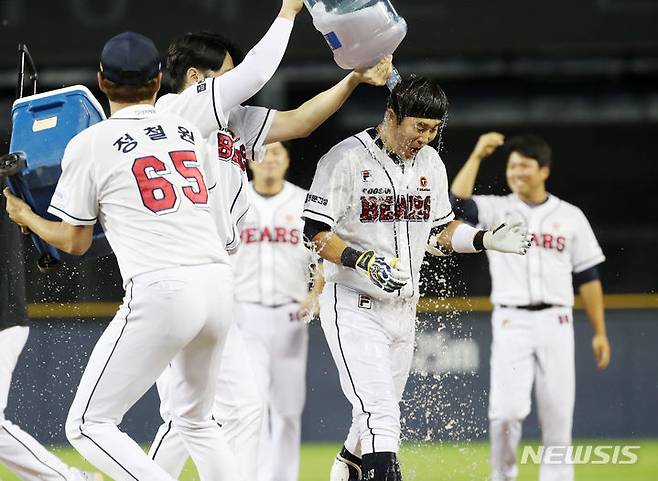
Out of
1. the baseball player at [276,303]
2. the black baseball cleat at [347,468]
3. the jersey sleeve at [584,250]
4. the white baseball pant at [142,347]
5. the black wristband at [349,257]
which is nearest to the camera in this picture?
the white baseball pant at [142,347]

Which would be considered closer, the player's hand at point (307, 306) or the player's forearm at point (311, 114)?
the player's forearm at point (311, 114)

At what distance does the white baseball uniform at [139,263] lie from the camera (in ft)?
Answer: 12.3

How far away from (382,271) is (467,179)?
208 cm

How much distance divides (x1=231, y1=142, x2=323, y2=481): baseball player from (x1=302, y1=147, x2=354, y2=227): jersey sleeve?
2131mm

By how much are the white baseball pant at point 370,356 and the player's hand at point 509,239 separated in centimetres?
40

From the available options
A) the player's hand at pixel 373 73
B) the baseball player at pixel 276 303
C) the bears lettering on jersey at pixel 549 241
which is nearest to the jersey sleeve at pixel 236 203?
the player's hand at pixel 373 73

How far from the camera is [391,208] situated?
186 inches

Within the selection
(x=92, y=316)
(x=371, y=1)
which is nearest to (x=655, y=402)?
(x=92, y=316)

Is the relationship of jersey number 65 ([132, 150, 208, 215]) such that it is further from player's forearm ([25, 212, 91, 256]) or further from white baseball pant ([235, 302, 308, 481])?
white baseball pant ([235, 302, 308, 481])

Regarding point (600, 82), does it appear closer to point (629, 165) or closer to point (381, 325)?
point (629, 165)

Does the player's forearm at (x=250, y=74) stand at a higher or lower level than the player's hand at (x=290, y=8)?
lower

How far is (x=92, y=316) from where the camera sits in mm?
7691

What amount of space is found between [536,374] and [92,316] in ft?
9.45

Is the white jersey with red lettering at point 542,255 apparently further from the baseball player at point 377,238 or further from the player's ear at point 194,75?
the player's ear at point 194,75
